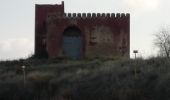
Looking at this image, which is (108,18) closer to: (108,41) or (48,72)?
(108,41)

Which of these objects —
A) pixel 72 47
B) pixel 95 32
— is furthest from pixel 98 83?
pixel 95 32

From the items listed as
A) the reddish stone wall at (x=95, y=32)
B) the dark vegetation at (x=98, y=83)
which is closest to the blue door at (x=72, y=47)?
the reddish stone wall at (x=95, y=32)

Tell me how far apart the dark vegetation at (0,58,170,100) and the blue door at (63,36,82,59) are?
14.0 meters

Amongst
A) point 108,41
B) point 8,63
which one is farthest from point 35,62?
point 108,41

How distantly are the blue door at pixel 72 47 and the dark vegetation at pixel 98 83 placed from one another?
1402 centimetres

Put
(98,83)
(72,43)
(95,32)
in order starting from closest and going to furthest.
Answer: (98,83) < (72,43) < (95,32)

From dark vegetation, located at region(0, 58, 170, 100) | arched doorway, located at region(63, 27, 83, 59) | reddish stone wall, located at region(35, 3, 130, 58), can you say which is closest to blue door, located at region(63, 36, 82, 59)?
arched doorway, located at region(63, 27, 83, 59)

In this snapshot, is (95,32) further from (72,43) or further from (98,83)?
(98,83)

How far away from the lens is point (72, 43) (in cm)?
6462

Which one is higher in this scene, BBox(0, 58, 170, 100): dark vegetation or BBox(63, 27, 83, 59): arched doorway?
BBox(63, 27, 83, 59): arched doorway

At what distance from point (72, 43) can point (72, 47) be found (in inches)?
15.6

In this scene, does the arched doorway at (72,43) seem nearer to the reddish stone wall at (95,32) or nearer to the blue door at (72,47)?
the blue door at (72,47)

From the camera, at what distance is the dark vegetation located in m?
35.7

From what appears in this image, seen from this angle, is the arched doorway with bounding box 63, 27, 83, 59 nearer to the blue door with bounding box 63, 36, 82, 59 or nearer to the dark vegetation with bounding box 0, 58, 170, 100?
the blue door with bounding box 63, 36, 82, 59
